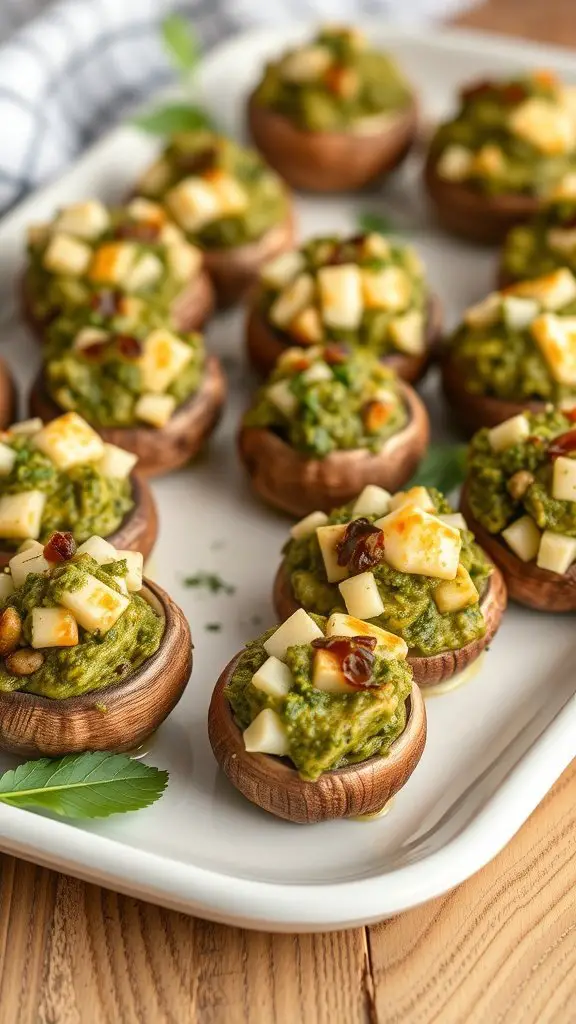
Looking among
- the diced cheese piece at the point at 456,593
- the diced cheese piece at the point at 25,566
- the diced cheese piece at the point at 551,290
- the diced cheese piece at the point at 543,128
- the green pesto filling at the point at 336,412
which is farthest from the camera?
the diced cheese piece at the point at 543,128

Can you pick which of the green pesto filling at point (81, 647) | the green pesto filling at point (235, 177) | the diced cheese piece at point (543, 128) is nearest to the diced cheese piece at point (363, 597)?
the green pesto filling at point (81, 647)

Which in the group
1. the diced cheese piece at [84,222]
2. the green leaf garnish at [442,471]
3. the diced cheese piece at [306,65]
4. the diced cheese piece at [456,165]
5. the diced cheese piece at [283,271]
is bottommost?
the green leaf garnish at [442,471]

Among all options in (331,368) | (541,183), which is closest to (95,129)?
(541,183)

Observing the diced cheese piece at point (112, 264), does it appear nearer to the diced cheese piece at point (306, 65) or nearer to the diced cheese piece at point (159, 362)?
the diced cheese piece at point (159, 362)

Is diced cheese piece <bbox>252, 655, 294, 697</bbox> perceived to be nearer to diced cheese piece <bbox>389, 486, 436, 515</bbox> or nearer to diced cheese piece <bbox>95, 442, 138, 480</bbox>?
diced cheese piece <bbox>389, 486, 436, 515</bbox>

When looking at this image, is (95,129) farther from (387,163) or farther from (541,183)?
(541,183)

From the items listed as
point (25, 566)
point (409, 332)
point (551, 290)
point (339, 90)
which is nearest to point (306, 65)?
point (339, 90)
